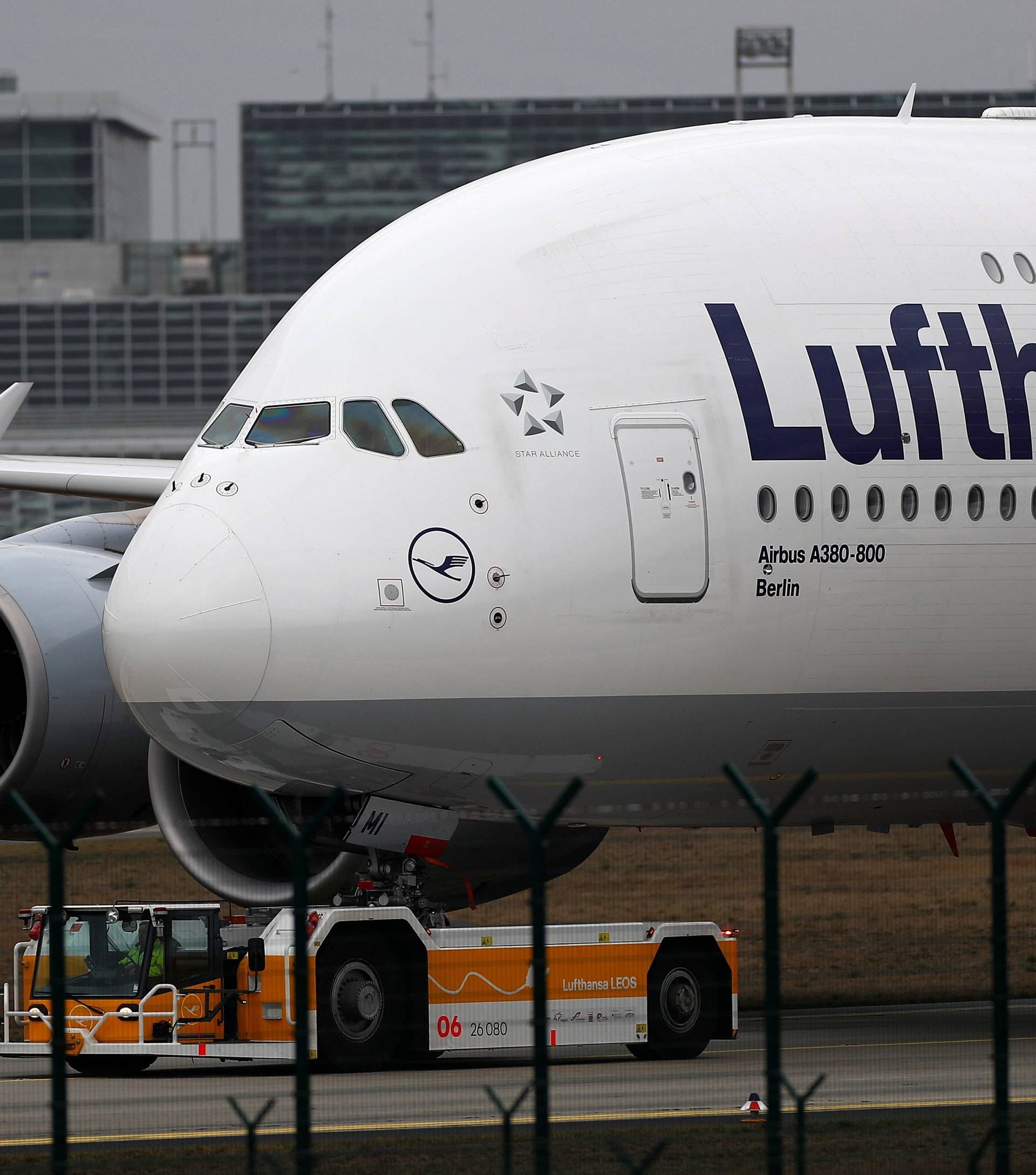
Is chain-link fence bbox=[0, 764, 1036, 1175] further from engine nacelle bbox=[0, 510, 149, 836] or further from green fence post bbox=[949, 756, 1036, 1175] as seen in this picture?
green fence post bbox=[949, 756, 1036, 1175]

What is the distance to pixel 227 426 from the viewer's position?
14430 mm

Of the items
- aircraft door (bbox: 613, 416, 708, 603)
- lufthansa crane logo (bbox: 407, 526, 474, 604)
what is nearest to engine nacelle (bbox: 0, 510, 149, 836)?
lufthansa crane logo (bbox: 407, 526, 474, 604)

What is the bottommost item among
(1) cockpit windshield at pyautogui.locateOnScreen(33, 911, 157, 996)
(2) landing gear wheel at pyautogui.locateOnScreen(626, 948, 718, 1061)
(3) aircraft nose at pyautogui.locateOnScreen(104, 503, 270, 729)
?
(2) landing gear wheel at pyautogui.locateOnScreen(626, 948, 718, 1061)

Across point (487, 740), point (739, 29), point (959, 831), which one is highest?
point (739, 29)

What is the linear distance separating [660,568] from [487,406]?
1528 mm

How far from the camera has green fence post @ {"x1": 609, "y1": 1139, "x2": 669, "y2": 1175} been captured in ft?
31.2

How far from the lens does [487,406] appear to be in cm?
1422

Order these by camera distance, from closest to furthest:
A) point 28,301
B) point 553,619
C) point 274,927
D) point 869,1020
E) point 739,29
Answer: point 553,619, point 274,927, point 869,1020, point 739,29, point 28,301

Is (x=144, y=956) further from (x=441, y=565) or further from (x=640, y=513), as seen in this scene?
(x=640, y=513)

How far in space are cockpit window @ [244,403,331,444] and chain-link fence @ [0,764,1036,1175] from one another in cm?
269

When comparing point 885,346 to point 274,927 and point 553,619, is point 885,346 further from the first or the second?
point 274,927

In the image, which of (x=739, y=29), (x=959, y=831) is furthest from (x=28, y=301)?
(x=959, y=831)

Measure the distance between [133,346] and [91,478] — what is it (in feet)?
593

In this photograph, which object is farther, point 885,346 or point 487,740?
point 885,346
